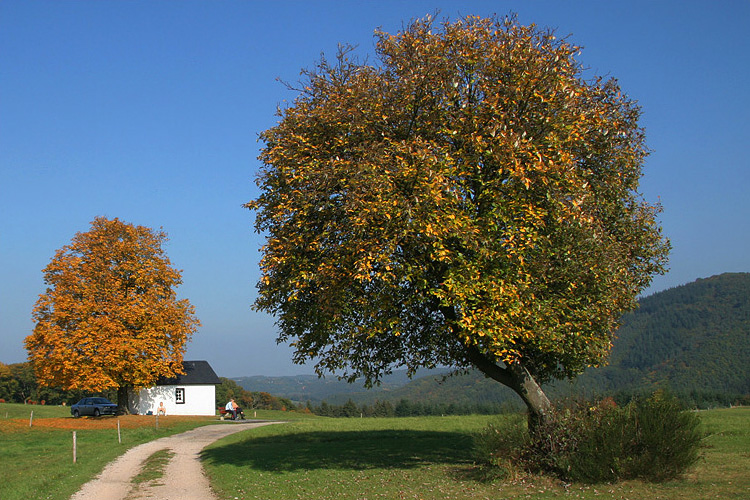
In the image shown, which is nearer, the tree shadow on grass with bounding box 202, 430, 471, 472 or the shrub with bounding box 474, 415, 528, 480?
the shrub with bounding box 474, 415, 528, 480

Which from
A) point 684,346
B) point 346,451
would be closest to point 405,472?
point 346,451

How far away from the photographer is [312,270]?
1580cm

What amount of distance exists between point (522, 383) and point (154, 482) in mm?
11672

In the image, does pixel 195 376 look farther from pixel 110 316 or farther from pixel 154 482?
pixel 154 482

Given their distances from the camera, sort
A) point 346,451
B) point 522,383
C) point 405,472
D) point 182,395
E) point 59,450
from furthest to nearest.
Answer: point 182,395
point 59,450
point 346,451
point 405,472
point 522,383

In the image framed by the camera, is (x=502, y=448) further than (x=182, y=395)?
No

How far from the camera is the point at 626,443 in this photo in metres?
13.7

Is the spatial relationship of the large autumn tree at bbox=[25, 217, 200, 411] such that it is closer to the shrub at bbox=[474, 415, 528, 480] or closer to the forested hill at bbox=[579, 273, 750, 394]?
the shrub at bbox=[474, 415, 528, 480]

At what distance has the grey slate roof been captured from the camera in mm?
56428

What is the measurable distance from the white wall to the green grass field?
1962cm

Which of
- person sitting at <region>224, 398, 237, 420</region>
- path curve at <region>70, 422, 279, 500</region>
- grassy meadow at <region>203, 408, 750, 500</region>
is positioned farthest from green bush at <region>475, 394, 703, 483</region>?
person sitting at <region>224, 398, 237, 420</region>

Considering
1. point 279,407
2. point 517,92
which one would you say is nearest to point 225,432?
point 517,92

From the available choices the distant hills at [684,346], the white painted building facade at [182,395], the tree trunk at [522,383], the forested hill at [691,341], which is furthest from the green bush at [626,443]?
the forested hill at [691,341]

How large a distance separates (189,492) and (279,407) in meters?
84.6
